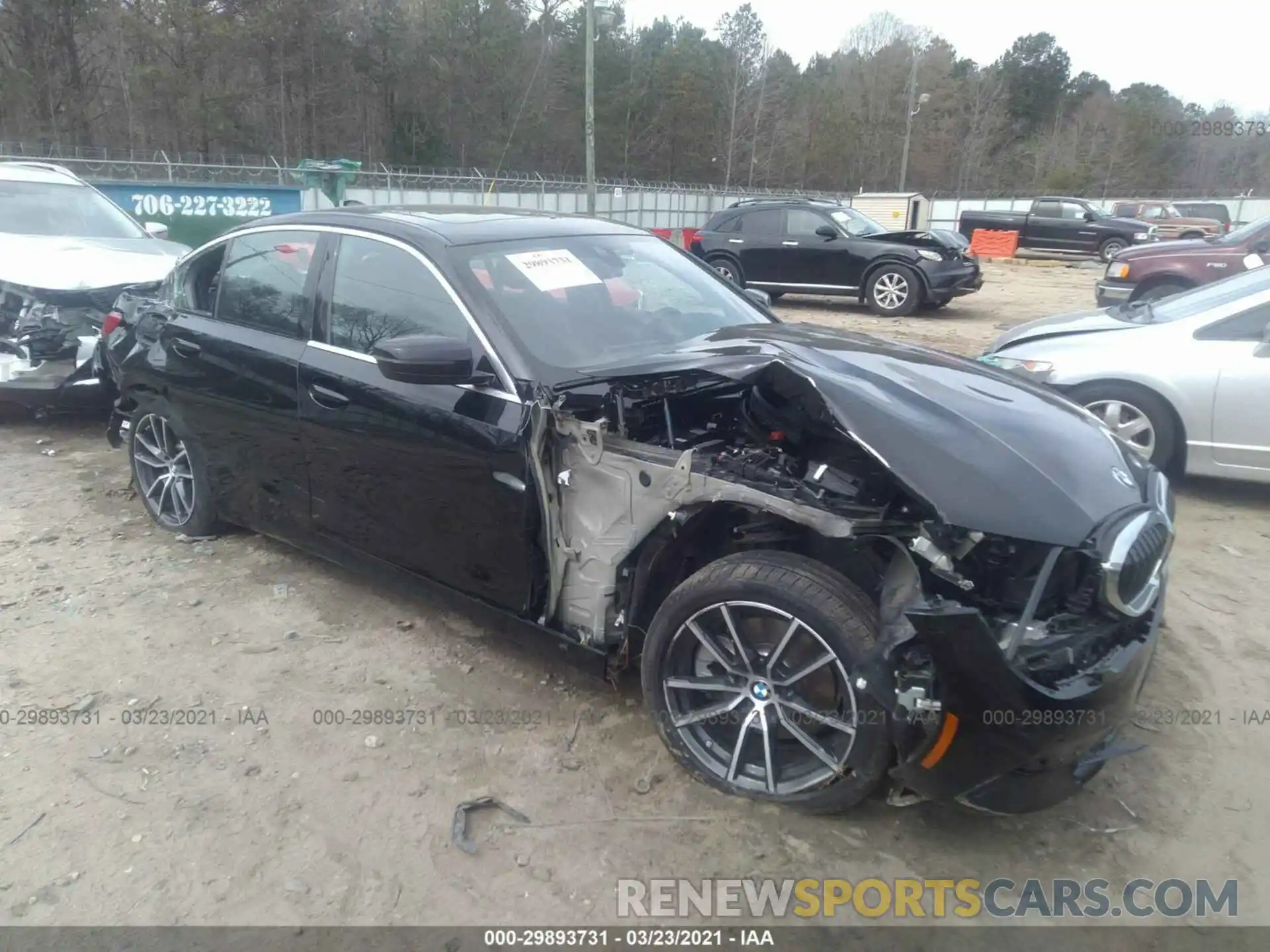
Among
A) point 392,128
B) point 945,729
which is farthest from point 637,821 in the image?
point 392,128

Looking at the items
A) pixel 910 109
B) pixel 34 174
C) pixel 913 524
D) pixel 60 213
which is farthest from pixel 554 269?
pixel 910 109

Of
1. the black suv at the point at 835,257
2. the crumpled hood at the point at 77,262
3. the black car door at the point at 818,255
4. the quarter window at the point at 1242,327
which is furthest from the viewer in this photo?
the black car door at the point at 818,255

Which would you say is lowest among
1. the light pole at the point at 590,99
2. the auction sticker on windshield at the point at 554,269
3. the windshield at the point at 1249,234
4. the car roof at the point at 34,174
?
the auction sticker on windshield at the point at 554,269

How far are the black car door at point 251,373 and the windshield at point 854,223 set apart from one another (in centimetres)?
1083

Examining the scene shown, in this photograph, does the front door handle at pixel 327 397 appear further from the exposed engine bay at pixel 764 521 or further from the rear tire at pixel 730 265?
the rear tire at pixel 730 265

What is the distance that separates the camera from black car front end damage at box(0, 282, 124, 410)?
21.6 ft

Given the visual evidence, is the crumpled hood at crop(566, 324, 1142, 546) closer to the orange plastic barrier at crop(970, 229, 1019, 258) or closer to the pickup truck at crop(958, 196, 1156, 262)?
the pickup truck at crop(958, 196, 1156, 262)

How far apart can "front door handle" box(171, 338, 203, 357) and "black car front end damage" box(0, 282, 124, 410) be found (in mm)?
2391

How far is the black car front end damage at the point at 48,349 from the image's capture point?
6582mm

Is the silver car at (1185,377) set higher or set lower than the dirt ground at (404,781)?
higher

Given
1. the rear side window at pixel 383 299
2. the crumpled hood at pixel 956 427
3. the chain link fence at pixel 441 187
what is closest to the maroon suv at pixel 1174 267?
the chain link fence at pixel 441 187

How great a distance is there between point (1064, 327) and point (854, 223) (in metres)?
8.16

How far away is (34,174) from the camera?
8.39 metres

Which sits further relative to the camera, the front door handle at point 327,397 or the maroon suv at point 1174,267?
the maroon suv at point 1174,267
